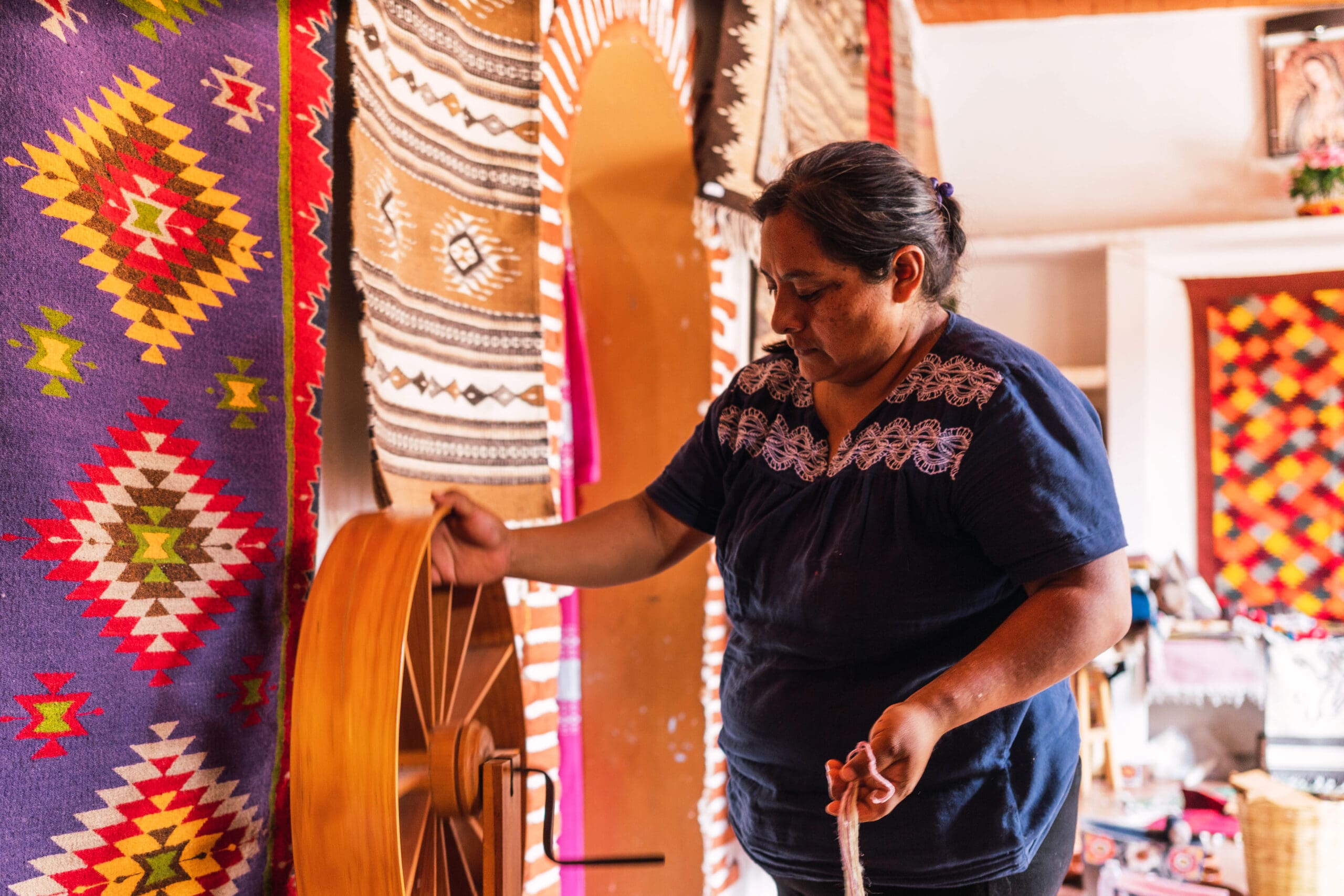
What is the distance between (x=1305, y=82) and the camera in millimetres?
4652

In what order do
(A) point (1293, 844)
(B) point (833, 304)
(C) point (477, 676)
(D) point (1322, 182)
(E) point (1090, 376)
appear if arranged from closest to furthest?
(B) point (833, 304)
(C) point (477, 676)
(A) point (1293, 844)
(D) point (1322, 182)
(E) point (1090, 376)

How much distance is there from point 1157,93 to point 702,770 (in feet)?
12.7

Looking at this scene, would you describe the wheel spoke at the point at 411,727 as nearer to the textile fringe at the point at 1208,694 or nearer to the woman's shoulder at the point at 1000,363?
the woman's shoulder at the point at 1000,363

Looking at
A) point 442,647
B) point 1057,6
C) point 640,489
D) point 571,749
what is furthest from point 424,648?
point 1057,6

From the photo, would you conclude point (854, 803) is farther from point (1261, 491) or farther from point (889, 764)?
point (1261, 491)

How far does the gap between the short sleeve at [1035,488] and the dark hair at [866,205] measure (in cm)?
21

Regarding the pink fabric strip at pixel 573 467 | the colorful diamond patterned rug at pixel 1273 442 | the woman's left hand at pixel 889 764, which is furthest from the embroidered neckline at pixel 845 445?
the colorful diamond patterned rug at pixel 1273 442

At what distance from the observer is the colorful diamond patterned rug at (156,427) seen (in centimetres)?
96

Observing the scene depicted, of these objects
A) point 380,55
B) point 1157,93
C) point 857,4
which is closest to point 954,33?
point 1157,93

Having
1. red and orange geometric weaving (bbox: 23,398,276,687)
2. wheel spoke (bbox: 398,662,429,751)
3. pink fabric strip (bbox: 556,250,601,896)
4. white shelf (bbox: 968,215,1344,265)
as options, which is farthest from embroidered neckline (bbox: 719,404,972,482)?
white shelf (bbox: 968,215,1344,265)

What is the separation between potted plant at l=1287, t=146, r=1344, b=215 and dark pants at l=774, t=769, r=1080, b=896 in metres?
4.03

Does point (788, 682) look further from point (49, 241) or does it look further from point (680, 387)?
point (680, 387)

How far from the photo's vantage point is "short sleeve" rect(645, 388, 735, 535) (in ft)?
4.95

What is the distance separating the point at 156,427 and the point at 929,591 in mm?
858
